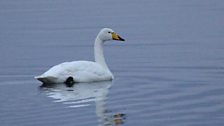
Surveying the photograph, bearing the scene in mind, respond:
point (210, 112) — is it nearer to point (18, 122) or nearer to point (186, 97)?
point (186, 97)

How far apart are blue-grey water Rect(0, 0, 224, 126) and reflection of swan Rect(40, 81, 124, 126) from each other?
2 cm

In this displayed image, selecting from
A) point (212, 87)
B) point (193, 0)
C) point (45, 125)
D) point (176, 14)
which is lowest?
point (45, 125)

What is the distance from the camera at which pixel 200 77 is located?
16391 millimetres

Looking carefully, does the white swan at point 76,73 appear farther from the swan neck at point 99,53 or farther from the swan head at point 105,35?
the swan head at point 105,35

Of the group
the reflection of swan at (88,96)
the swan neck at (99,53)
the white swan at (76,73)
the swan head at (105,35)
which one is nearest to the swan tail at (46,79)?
the white swan at (76,73)

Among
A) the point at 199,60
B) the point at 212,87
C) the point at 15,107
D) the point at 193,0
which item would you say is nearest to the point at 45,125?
the point at 15,107

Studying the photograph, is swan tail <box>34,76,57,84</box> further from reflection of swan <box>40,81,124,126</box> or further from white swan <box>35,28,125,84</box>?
reflection of swan <box>40,81,124,126</box>

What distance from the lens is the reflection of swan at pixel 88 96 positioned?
12.7 m

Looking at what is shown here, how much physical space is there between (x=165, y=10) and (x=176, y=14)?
1.52 metres

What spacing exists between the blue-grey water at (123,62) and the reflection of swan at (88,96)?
0.02m

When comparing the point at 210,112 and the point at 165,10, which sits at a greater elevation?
the point at 165,10

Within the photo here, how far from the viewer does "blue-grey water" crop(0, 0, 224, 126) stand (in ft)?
42.0

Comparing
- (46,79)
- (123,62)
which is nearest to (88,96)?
(46,79)

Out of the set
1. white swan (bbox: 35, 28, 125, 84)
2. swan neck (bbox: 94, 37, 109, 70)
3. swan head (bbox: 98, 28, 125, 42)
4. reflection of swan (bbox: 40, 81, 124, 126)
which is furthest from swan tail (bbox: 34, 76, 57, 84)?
→ swan head (bbox: 98, 28, 125, 42)
